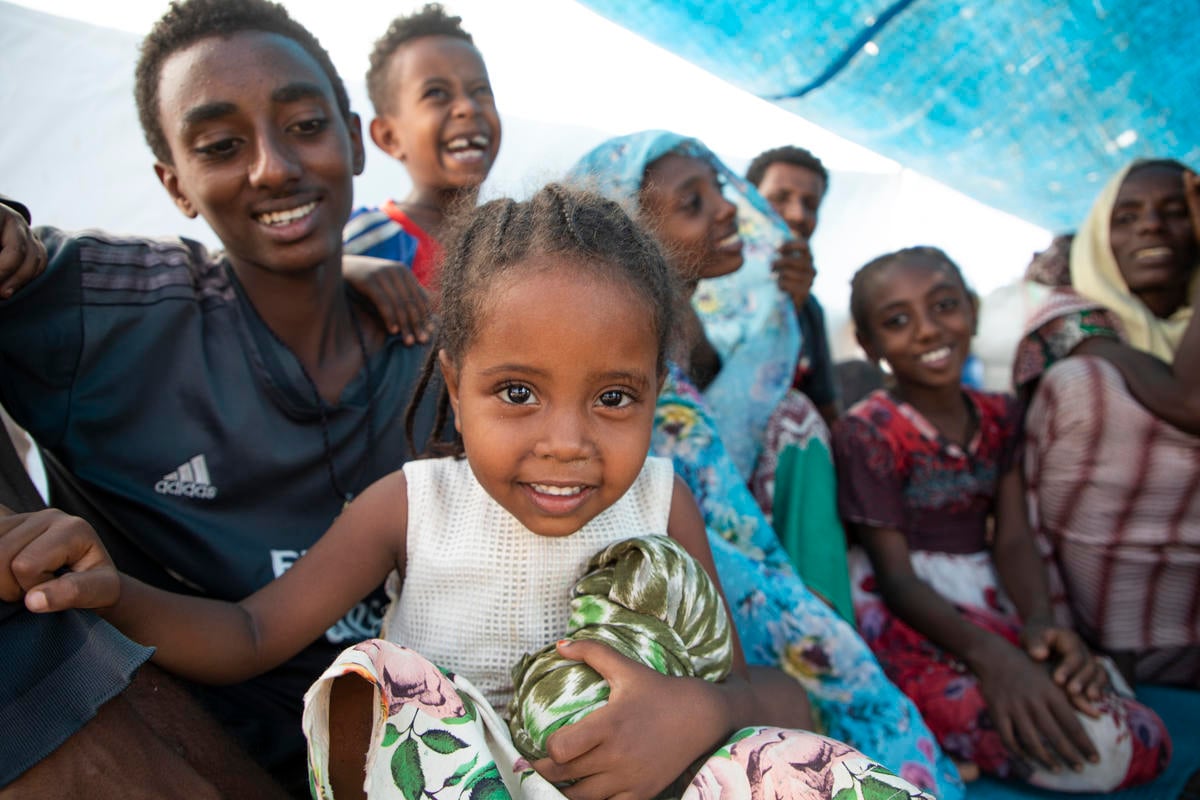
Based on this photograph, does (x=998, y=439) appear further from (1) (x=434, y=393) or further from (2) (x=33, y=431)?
(2) (x=33, y=431)

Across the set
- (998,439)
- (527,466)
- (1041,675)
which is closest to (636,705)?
(527,466)

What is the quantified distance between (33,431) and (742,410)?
1.56 meters

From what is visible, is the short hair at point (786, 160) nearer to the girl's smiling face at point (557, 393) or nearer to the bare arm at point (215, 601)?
the girl's smiling face at point (557, 393)

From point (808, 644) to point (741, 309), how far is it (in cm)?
112

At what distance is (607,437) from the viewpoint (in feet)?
3.85

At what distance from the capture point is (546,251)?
3.96ft

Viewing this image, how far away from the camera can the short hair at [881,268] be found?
2.53 meters

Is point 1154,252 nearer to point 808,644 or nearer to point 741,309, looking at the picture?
point 741,309

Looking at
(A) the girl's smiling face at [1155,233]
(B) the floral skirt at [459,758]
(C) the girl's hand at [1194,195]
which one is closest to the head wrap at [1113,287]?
(A) the girl's smiling face at [1155,233]

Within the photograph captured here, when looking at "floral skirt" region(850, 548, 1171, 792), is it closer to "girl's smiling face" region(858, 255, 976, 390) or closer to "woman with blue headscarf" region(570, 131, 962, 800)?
"woman with blue headscarf" region(570, 131, 962, 800)

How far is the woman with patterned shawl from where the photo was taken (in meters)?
2.26

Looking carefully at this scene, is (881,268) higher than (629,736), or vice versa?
(881,268)

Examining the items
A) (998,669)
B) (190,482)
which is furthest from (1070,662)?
(190,482)

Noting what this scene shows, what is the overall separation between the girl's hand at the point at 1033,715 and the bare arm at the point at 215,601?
1391mm
